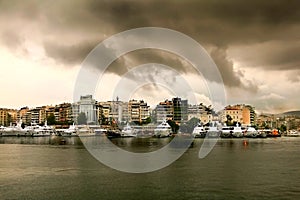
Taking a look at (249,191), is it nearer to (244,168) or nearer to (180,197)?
(180,197)

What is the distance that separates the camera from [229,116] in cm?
18075

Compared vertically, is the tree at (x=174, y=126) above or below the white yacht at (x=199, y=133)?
above

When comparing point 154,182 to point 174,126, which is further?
point 174,126

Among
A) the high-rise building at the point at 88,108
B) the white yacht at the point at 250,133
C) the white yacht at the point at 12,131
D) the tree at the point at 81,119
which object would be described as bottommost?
the white yacht at the point at 250,133

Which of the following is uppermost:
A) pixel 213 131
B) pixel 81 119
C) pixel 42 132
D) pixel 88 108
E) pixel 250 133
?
pixel 88 108

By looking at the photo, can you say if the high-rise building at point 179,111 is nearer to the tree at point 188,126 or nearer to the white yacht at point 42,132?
the tree at point 188,126

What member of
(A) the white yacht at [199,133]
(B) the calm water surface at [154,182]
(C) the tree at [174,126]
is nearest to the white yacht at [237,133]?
(A) the white yacht at [199,133]

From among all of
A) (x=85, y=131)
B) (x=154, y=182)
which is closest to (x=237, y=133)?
(x=85, y=131)

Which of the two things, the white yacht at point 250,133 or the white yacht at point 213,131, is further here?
the white yacht at point 250,133

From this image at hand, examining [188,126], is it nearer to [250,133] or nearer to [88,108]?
[250,133]

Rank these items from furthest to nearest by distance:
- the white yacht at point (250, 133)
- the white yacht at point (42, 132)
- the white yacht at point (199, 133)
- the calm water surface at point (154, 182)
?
the white yacht at point (42, 132) → the white yacht at point (250, 133) → the white yacht at point (199, 133) → the calm water surface at point (154, 182)

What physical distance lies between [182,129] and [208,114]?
42.0 metres

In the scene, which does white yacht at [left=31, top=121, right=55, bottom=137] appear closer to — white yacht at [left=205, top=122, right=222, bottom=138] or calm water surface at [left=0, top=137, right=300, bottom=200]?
white yacht at [left=205, top=122, right=222, bottom=138]

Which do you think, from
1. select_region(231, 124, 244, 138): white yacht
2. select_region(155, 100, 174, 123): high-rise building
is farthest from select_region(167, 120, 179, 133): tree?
select_region(231, 124, 244, 138): white yacht
